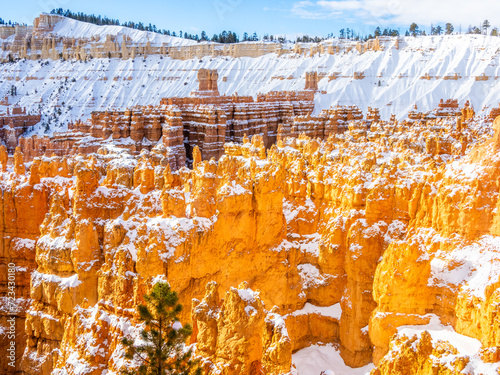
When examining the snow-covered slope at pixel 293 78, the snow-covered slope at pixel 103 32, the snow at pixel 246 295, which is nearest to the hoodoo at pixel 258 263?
the snow at pixel 246 295

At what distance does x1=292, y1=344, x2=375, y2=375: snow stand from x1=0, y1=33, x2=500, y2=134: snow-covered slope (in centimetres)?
3830

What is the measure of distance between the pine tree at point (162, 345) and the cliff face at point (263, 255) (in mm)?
556

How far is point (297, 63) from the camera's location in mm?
75312

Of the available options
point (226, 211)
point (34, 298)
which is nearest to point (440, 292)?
point (226, 211)

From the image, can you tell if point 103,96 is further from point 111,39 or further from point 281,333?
point 281,333

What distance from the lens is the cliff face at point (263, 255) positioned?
7859 millimetres

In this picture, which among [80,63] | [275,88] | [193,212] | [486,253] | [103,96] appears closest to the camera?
[486,253]

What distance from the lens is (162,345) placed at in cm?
697

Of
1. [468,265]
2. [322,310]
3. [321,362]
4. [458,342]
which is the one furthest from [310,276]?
[458,342]

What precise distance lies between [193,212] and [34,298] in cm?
423

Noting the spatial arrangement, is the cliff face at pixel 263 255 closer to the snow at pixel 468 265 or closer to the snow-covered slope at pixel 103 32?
the snow at pixel 468 265

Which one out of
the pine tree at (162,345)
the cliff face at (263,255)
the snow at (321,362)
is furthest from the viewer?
the snow at (321,362)

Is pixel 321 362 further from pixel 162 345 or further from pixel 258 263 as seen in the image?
pixel 162 345

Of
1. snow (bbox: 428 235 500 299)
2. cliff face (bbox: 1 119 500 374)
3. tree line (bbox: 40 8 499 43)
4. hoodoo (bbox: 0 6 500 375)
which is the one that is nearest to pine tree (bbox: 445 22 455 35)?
tree line (bbox: 40 8 499 43)
